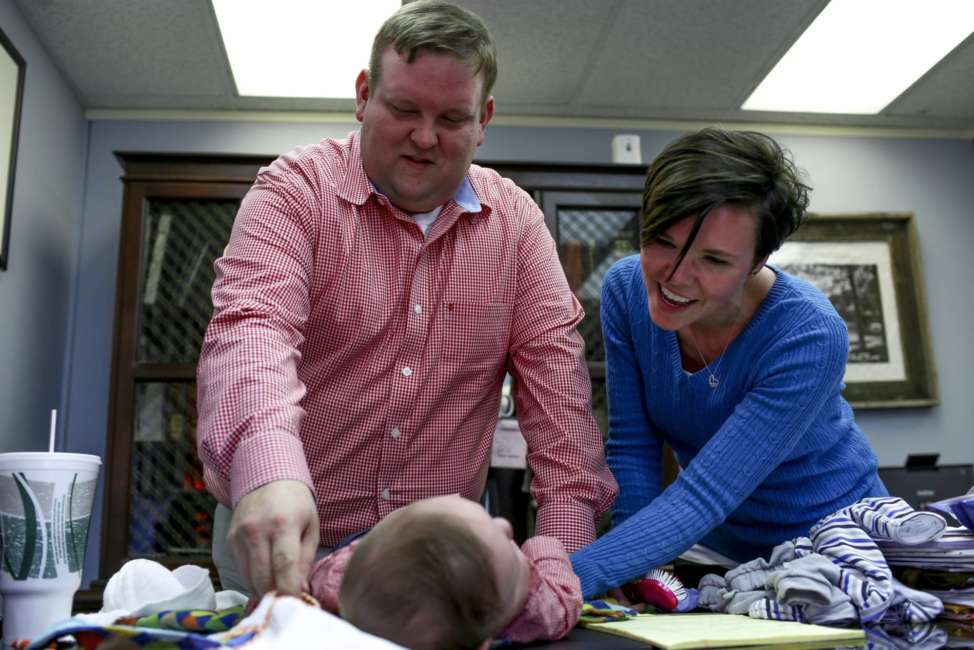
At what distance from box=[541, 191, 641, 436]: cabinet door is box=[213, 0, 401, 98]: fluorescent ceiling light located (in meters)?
0.81

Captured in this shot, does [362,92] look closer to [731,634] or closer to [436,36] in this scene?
[436,36]

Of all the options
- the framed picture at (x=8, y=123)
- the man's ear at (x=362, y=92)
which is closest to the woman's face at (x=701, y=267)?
the man's ear at (x=362, y=92)

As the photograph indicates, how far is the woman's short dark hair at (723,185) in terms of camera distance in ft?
3.83

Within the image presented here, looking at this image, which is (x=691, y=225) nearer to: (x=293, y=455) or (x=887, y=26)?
(x=293, y=455)

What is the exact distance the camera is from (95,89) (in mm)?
3055

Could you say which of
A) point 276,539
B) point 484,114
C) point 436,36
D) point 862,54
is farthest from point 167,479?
point 862,54

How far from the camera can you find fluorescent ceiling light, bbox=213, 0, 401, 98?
2580mm

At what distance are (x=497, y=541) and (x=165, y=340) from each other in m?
2.25

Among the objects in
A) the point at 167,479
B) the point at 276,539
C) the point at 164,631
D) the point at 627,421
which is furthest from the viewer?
the point at 167,479

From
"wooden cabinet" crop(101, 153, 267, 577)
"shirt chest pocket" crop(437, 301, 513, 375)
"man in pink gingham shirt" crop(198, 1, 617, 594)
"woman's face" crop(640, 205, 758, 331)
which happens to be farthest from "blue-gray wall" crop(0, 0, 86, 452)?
"woman's face" crop(640, 205, 758, 331)

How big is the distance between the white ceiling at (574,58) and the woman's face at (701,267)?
161 cm

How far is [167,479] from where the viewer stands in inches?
105

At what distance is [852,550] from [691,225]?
46cm

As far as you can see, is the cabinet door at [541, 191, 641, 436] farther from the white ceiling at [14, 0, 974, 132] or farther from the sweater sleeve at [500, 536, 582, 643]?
the sweater sleeve at [500, 536, 582, 643]
